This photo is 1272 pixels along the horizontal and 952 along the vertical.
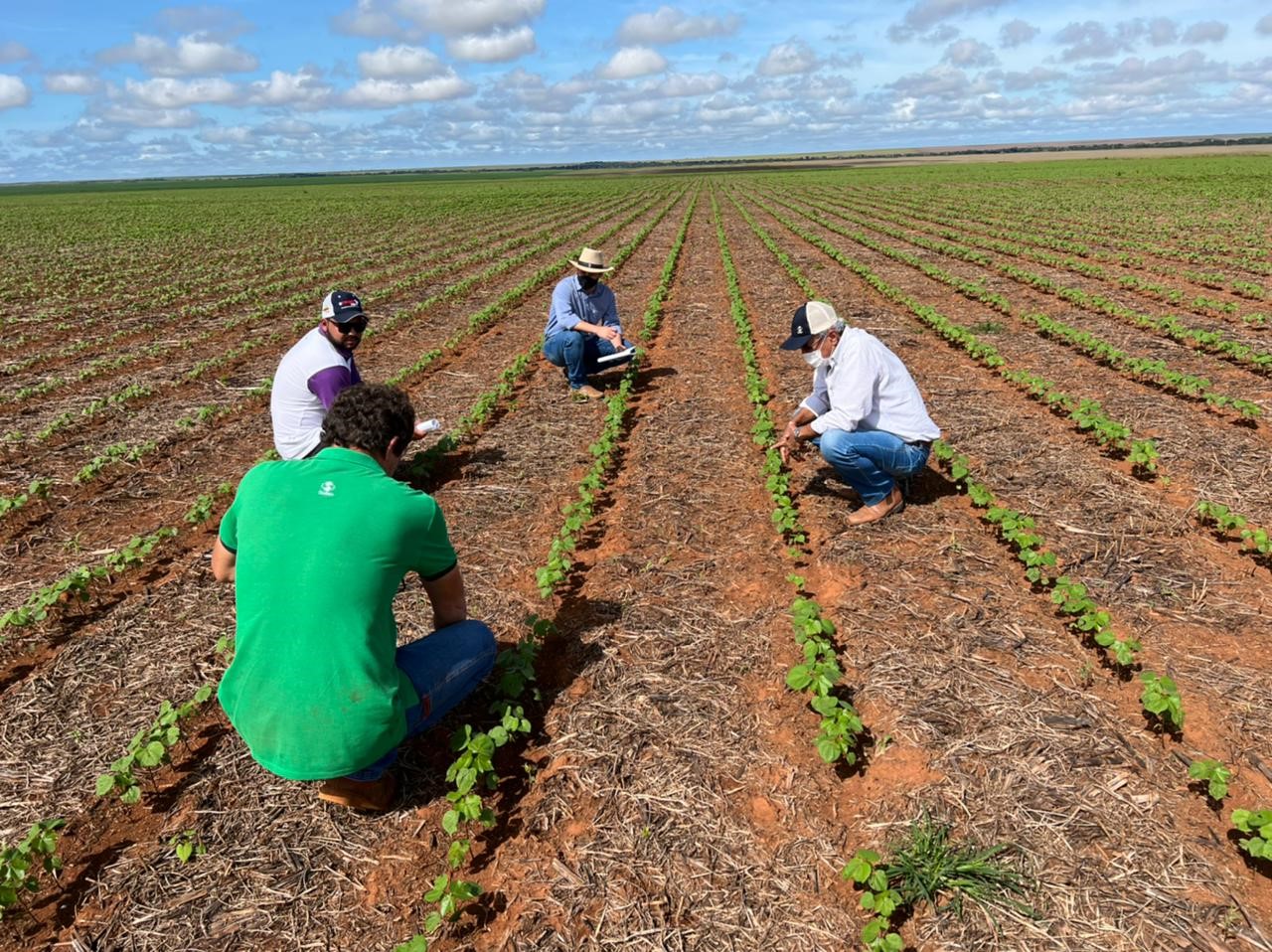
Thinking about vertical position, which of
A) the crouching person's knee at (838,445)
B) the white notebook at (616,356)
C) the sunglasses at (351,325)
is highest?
the sunglasses at (351,325)

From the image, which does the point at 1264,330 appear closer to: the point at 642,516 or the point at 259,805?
the point at 642,516

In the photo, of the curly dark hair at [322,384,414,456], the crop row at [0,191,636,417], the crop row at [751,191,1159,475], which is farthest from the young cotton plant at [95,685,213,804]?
the crop row at [0,191,636,417]

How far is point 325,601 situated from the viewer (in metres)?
2.86

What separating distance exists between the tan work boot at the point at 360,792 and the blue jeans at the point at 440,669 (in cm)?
5

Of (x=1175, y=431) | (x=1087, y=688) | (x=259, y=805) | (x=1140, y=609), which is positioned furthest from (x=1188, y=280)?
(x=259, y=805)

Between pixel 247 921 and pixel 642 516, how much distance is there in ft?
13.0

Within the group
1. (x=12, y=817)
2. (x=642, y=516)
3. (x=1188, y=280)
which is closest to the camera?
(x=12, y=817)

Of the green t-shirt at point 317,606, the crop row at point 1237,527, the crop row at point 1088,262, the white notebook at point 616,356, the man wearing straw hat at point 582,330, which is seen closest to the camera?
the green t-shirt at point 317,606

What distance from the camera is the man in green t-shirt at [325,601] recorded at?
2846 millimetres

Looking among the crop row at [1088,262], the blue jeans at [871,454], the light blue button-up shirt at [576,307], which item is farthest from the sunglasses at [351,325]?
the crop row at [1088,262]

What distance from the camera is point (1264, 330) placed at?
1113 centimetres

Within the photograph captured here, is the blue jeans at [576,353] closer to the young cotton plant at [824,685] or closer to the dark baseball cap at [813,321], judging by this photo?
the dark baseball cap at [813,321]

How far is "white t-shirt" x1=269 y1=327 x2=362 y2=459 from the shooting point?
553cm

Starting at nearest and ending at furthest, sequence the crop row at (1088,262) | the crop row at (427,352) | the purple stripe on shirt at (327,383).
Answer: the purple stripe on shirt at (327,383)
the crop row at (427,352)
the crop row at (1088,262)
